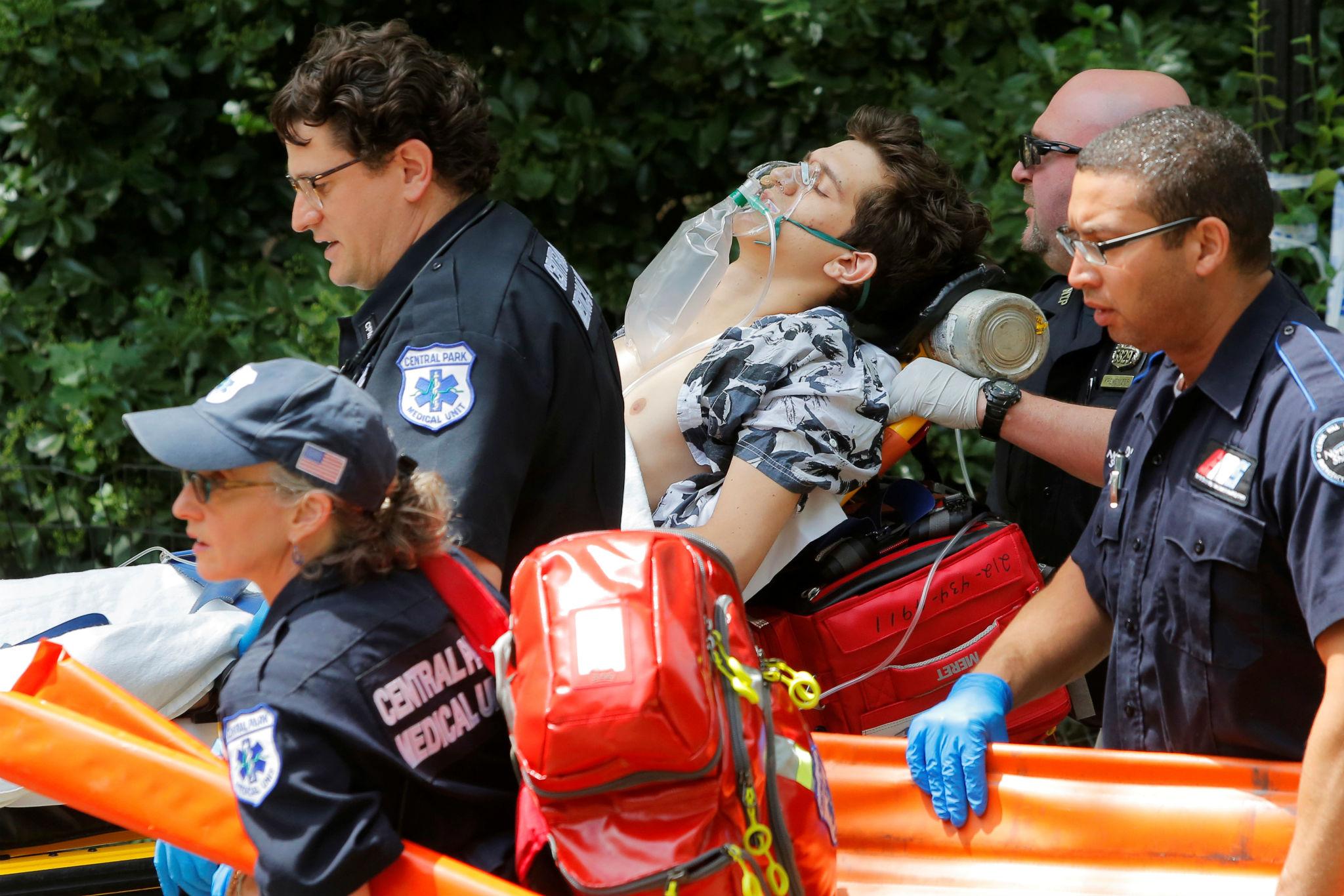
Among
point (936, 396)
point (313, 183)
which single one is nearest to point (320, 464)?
point (313, 183)

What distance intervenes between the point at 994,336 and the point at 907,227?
319 mm

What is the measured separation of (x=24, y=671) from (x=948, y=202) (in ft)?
7.03

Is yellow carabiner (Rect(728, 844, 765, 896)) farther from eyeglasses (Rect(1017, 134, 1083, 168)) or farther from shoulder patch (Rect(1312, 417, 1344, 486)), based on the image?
eyeglasses (Rect(1017, 134, 1083, 168))

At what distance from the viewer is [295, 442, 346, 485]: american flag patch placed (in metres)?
1.72

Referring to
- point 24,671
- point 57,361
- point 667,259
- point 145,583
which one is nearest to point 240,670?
point 24,671

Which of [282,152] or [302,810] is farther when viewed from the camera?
[282,152]

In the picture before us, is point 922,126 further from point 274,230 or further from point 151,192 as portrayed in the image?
point 151,192

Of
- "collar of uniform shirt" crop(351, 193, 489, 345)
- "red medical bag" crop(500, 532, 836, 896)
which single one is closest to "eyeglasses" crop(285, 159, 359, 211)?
"collar of uniform shirt" crop(351, 193, 489, 345)

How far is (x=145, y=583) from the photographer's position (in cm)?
264

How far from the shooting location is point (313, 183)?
235 centimetres

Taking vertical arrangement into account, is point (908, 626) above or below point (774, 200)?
below

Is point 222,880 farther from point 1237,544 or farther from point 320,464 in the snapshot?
point 1237,544

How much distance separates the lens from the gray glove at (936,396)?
2.89 metres

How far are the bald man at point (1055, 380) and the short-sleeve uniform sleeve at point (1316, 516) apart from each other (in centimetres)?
108
